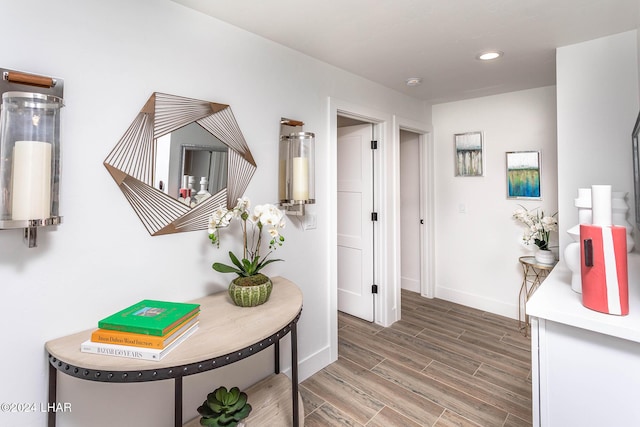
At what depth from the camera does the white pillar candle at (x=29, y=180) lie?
1.11 meters

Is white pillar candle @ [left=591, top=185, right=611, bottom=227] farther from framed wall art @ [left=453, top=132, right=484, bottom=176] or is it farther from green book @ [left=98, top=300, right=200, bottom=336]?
framed wall art @ [left=453, top=132, right=484, bottom=176]

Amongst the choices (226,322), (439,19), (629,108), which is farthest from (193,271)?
(629,108)

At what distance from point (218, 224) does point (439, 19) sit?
169cm

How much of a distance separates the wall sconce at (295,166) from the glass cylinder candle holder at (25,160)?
120cm

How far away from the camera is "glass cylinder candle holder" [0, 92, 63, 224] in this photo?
1.11m

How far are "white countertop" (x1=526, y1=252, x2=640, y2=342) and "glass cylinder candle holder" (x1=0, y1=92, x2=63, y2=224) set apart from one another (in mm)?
1877

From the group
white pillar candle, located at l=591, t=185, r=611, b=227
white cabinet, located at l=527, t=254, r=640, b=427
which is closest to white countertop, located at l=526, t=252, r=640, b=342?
white cabinet, located at l=527, t=254, r=640, b=427

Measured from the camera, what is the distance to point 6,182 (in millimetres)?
1117

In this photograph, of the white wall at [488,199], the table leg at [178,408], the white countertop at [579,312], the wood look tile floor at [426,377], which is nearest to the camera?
the white countertop at [579,312]

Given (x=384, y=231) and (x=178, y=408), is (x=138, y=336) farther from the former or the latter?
(x=384, y=231)

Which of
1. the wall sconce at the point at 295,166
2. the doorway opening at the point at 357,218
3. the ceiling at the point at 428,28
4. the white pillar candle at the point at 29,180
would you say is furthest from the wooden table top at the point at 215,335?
the doorway opening at the point at 357,218

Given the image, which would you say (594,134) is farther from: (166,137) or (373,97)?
(166,137)

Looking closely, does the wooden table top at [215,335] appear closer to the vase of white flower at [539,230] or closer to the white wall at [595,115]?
the white wall at [595,115]

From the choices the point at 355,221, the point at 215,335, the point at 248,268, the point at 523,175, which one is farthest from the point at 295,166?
the point at 523,175
